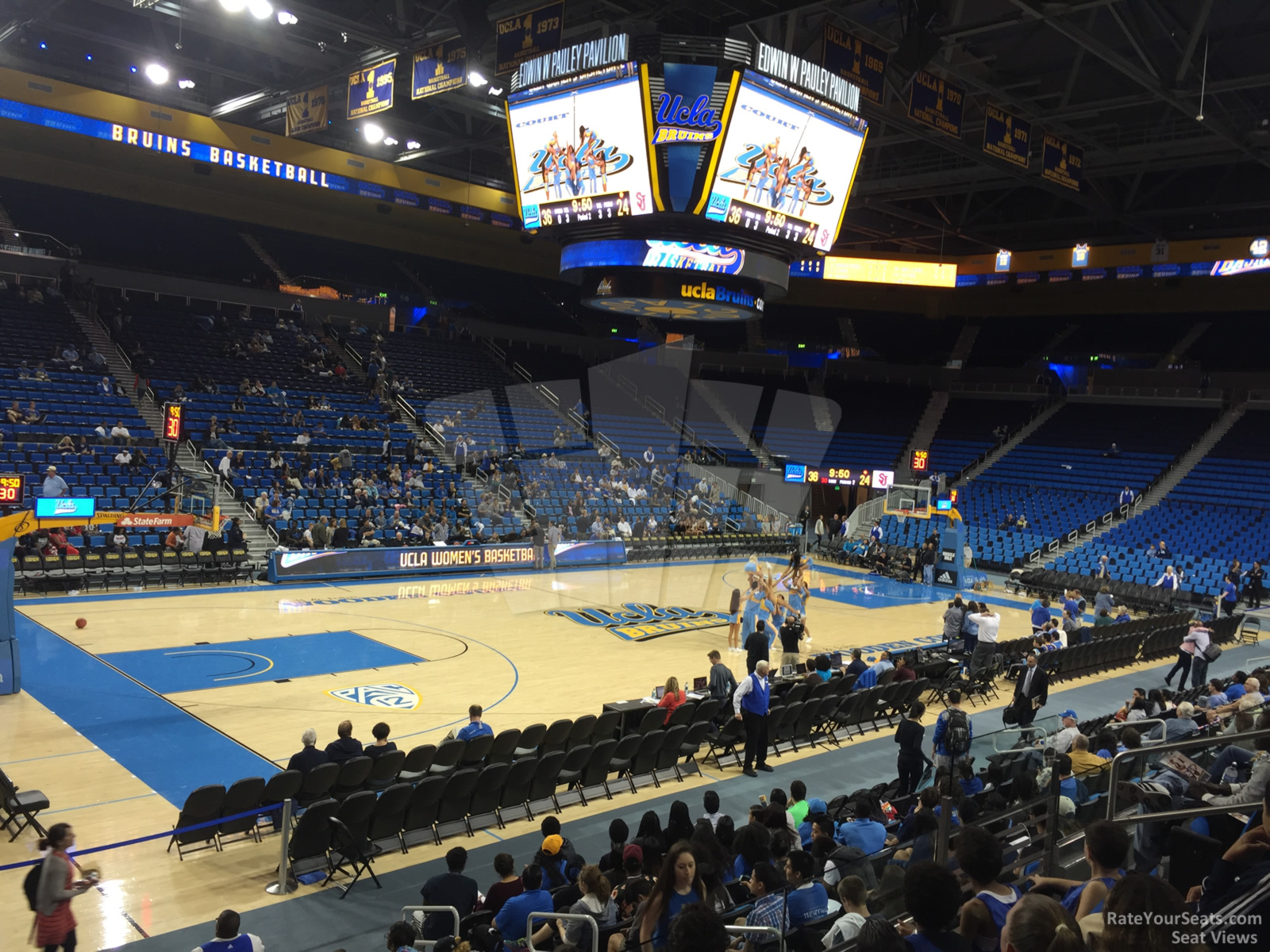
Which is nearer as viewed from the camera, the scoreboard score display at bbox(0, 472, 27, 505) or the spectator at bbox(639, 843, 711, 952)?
the spectator at bbox(639, 843, 711, 952)

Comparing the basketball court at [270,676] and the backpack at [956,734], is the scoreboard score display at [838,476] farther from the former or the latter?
the backpack at [956,734]

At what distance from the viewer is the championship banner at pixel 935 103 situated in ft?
57.5

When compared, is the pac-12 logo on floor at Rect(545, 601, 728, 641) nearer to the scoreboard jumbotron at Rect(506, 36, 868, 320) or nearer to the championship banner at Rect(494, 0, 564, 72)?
the scoreboard jumbotron at Rect(506, 36, 868, 320)

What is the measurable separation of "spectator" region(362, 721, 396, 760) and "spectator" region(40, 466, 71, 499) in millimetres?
13957

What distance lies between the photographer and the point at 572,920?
5637 millimetres

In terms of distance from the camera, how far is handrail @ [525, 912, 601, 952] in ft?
17.6

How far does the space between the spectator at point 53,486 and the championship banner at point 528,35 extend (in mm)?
13021

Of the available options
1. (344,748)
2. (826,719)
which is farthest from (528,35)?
(344,748)

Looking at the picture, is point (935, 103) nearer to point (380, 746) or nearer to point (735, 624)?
point (735, 624)

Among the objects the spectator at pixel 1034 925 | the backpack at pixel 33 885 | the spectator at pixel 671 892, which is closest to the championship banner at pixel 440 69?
the backpack at pixel 33 885

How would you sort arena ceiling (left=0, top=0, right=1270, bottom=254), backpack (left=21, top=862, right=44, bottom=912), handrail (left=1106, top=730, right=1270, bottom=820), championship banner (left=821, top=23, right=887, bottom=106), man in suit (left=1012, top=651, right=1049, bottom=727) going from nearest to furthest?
handrail (left=1106, top=730, right=1270, bottom=820)
backpack (left=21, top=862, right=44, bottom=912)
man in suit (left=1012, top=651, right=1049, bottom=727)
championship banner (left=821, top=23, right=887, bottom=106)
arena ceiling (left=0, top=0, right=1270, bottom=254)

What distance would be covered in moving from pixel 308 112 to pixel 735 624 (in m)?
15.8

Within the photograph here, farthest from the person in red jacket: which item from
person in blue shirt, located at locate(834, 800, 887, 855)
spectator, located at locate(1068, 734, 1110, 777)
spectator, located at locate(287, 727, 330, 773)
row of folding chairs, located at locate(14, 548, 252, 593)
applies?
row of folding chairs, located at locate(14, 548, 252, 593)

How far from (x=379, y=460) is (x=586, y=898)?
23.5 meters
